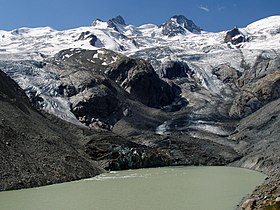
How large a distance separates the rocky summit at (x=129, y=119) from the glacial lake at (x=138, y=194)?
2.77 metres

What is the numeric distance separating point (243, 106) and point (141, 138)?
4074 centimetres

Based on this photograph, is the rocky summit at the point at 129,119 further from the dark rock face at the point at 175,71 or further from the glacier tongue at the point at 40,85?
the dark rock face at the point at 175,71

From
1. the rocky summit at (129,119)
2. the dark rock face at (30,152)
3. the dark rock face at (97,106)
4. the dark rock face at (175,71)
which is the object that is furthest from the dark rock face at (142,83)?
the dark rock face at (30,152)

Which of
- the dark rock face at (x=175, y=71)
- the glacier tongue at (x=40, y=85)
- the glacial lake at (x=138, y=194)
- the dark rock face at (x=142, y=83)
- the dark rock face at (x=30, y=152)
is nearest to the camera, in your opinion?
the glacial lake at (x=138, y=194)

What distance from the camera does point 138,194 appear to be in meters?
39.4

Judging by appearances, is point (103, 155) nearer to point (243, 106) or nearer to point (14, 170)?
point (14, 170)

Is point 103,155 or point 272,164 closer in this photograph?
point 272,164

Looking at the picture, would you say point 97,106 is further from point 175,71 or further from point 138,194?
point 175,71

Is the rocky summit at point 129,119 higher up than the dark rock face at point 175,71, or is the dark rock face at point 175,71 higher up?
the dark rock face at point 175,71

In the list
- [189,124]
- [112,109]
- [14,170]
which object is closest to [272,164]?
[14,170]

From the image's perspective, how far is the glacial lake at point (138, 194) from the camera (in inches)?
1304

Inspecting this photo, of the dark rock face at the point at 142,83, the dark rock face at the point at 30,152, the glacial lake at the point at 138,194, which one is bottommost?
the glacial lake at the point at 138,194

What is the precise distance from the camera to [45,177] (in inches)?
1820

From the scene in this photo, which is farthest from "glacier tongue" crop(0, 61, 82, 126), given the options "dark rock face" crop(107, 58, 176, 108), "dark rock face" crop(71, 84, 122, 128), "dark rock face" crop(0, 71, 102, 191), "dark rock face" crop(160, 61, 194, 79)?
"dark rock face" crop(160, 61, 194, 79)
